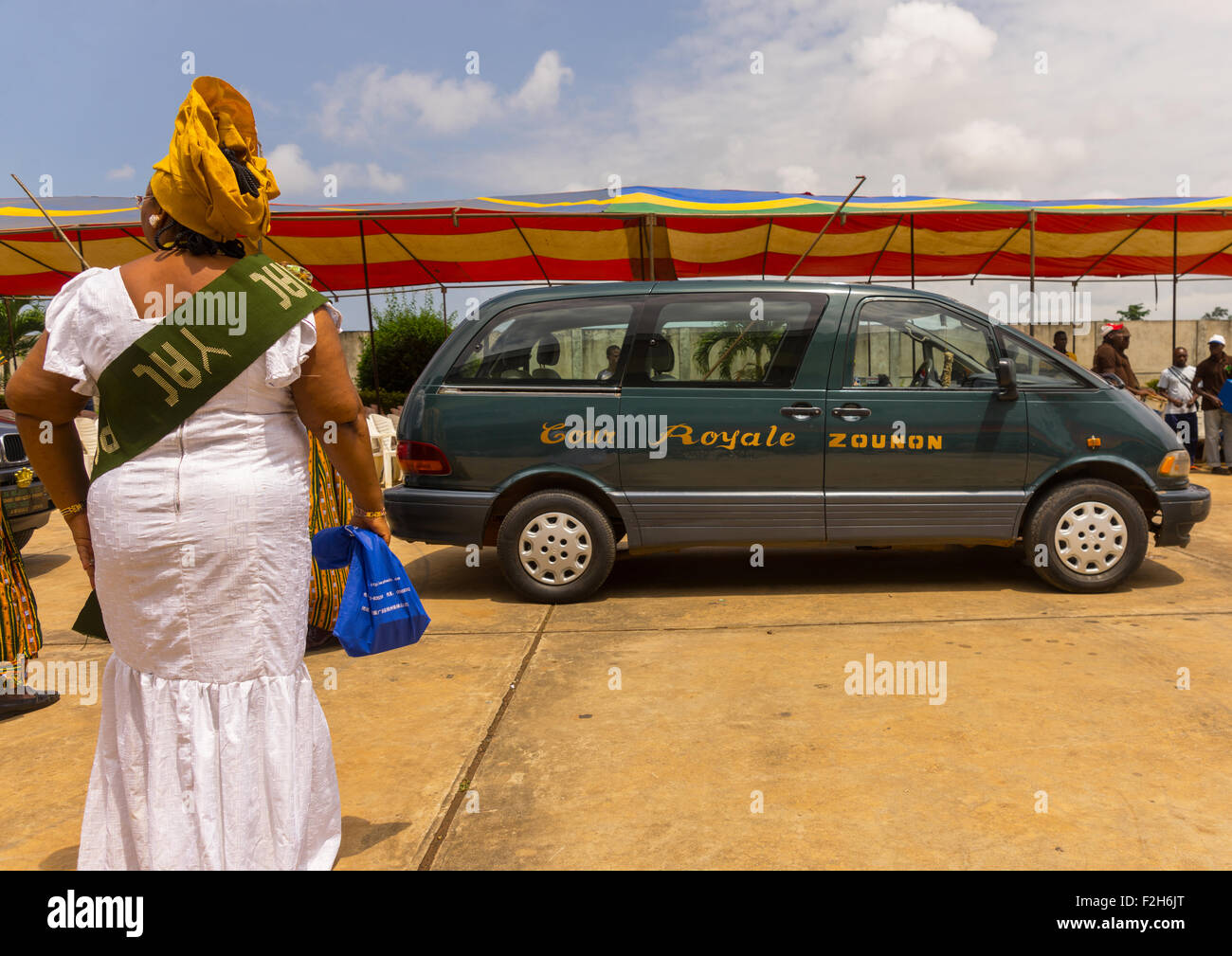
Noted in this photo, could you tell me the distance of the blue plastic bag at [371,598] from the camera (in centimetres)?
219

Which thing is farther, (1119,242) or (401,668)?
(1119,242)

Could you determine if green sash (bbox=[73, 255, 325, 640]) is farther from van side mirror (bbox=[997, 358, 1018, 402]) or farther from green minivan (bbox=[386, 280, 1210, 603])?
van side mirror (bbox=[997, 358, 1018, 402])

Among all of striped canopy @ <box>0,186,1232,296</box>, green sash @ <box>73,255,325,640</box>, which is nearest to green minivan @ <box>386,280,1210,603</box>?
striped canopy @ <box>0,186,1232,296</box>

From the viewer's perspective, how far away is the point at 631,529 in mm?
5215

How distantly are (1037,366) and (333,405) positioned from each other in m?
4.43

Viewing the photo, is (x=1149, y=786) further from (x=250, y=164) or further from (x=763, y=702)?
(x=250, y=164)

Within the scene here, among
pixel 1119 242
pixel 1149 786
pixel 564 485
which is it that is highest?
pixel 1119 242

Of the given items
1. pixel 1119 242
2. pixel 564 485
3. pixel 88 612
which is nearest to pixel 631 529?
pixel 564 485

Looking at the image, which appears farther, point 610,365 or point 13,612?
point 610,365

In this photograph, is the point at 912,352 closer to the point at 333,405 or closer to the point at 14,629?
the point at 333,405

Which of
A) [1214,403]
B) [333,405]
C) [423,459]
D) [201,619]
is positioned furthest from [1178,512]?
[1214,403]

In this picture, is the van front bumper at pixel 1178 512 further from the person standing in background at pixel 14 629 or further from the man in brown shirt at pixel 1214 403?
the man in brown shirt at pixel 1214 403

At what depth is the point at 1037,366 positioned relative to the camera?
5.25m
